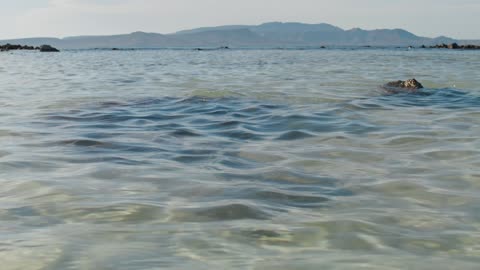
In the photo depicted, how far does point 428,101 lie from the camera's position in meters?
11.8

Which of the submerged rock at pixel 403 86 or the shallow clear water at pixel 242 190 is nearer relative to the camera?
the shallow clear water at pixel 242 190

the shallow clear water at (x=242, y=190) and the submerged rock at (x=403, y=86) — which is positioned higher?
the submerged rock at (x=403, y=86)

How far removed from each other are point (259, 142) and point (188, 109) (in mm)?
3951

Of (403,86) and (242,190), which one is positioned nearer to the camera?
(242,190)

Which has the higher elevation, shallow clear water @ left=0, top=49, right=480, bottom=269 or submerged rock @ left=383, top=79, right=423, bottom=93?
submerged rock @ left=383, top=79, right=423, bottom=93

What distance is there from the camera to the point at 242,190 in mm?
4855

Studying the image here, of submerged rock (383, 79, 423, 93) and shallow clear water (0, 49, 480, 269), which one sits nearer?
shallow clear water (0, 49, 480, 269)

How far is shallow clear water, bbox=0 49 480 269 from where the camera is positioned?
3.41 m

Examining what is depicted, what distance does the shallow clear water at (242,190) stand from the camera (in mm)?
3414

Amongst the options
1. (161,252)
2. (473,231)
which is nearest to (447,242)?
(473,231)

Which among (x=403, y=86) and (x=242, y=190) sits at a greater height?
(x=403, y=86)

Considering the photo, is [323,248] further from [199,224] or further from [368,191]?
[368,191]

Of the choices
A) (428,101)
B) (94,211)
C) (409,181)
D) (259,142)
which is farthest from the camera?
(428,101)

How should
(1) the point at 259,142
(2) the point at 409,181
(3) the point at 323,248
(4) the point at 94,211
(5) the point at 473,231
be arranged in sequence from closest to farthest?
(3) the point at 323,248
(5) the point at 473,231
(4) the point at 94,211
(2) the point at 409,181
(1) the point at 259,142
